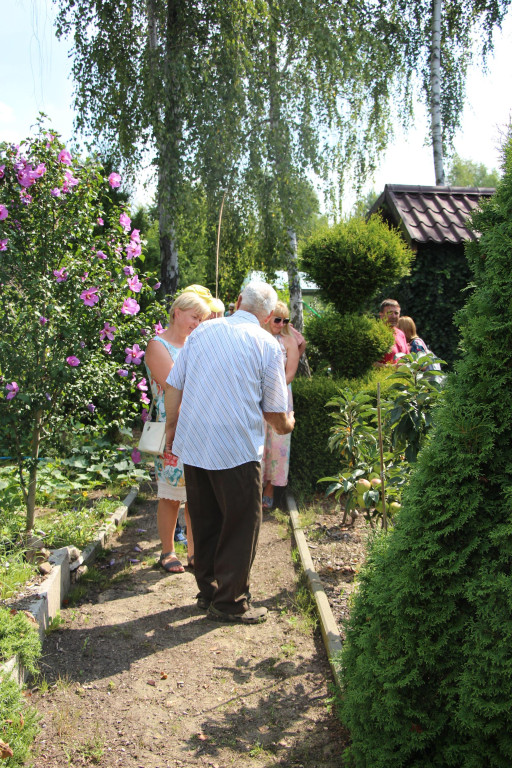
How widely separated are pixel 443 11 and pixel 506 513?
13675 mm

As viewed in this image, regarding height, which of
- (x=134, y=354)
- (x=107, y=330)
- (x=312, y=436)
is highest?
(x=107, y=330)

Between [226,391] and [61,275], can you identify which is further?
[61,275]

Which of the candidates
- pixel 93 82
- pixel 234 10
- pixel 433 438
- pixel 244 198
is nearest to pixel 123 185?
pixel 93 82

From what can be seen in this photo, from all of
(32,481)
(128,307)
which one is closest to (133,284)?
(128,307)

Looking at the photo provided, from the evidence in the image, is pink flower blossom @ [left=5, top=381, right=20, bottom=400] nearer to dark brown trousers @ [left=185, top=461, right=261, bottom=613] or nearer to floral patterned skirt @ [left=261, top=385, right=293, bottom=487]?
dark brown trousers @ [left=185, top=461, right=261, bottom=613]

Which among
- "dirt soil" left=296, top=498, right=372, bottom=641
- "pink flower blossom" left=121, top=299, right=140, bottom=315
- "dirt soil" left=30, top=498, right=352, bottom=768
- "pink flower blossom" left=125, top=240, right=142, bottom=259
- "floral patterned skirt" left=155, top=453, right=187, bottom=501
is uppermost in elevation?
"pink flower blossom" left=125, top=240, right=142, bottom=259

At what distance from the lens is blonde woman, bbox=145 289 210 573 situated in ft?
13.6

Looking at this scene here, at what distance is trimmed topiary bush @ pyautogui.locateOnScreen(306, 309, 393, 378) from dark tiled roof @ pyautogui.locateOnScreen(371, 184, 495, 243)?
2.69m

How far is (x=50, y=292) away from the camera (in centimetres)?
397

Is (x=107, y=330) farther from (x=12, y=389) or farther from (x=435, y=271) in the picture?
(x=435, y=271)

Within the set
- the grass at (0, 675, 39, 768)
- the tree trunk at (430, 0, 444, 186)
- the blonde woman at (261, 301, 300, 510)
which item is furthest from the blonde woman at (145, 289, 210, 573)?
the tree trunk at (430, 0, 444, 186)

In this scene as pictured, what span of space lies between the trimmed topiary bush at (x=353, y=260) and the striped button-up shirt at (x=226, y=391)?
339 centimetres

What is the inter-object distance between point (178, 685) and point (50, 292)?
2.38 m

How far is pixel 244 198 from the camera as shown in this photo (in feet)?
26.5
